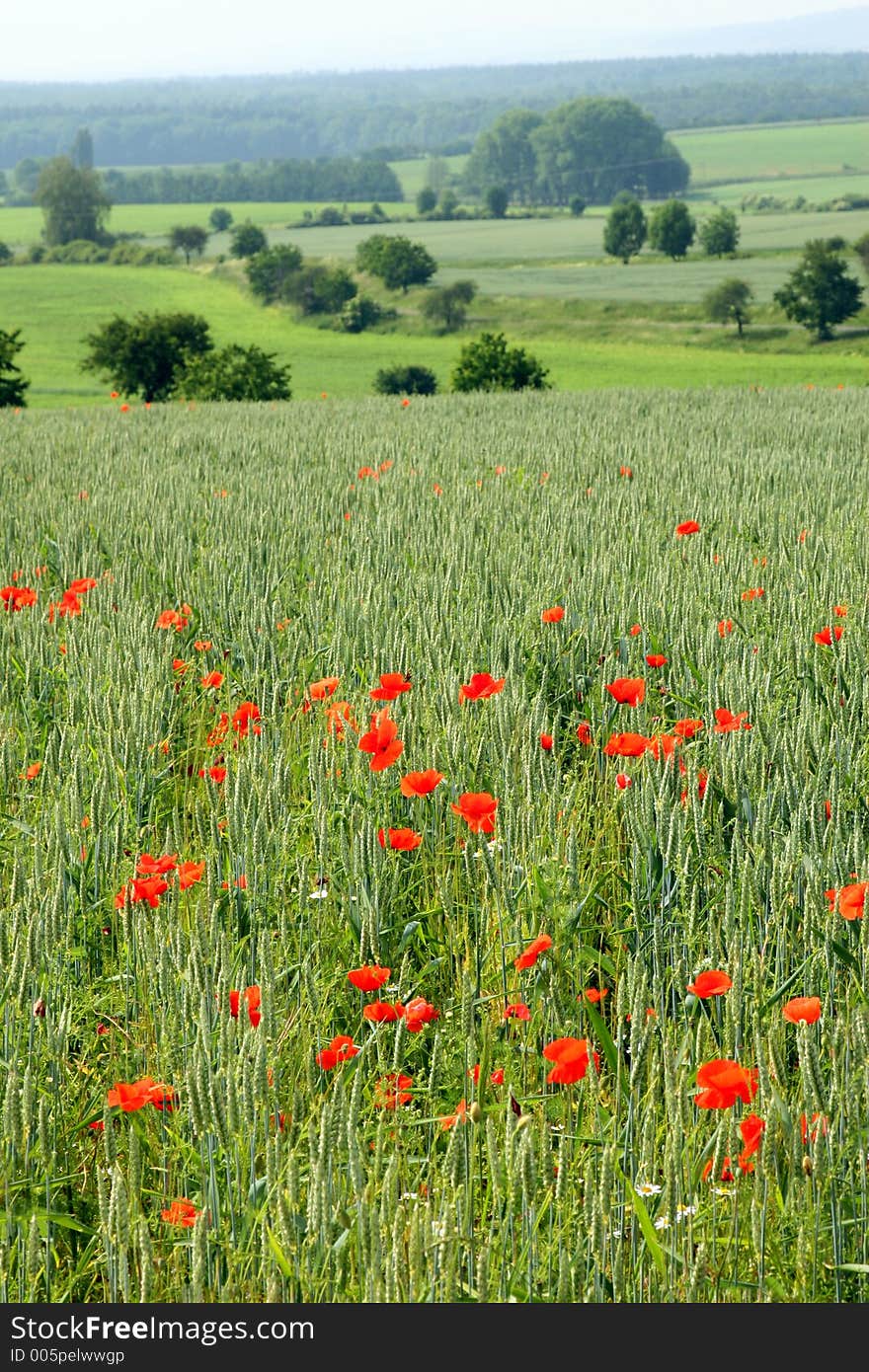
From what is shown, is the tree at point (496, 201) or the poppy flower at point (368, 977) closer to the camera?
the poppy flower at point (368, 977)


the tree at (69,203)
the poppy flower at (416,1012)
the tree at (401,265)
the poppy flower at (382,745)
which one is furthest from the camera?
the tree at (69,203)

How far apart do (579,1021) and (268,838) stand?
0.79 meters

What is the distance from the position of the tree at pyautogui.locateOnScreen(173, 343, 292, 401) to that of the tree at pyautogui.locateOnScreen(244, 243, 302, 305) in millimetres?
48520

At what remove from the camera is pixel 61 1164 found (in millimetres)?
2006

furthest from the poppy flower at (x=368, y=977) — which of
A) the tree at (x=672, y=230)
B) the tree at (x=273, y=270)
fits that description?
the tree at (x=672, y=230)

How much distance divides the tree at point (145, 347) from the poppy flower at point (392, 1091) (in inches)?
1339

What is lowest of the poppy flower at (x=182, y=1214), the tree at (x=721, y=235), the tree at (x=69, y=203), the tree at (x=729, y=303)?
the poppy flower at (x=182, y=1214)

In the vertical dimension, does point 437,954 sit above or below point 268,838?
below

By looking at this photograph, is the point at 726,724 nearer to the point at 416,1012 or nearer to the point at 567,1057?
the point at 416,1012

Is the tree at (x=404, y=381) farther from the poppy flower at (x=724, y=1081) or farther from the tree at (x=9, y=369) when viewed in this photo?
the poppy flower at (x=724, y=1081)

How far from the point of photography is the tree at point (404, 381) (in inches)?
1868

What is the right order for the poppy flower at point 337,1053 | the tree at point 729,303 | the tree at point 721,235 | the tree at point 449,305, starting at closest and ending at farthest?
the poppy flower at point 337,1053 < the tree at point 729,303 < the tree at point 449,305 < the tree at point 721,235
